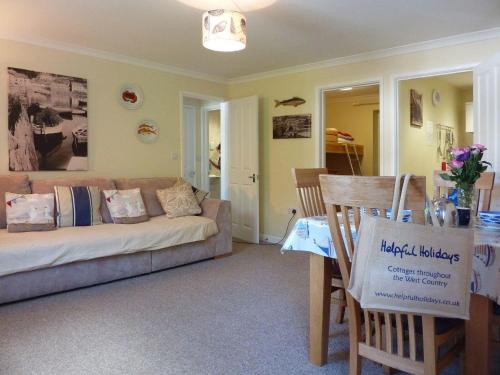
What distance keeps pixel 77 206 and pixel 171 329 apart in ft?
5.81

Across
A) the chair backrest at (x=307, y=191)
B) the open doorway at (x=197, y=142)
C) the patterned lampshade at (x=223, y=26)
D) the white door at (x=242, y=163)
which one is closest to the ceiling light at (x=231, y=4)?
the patterned lampshade at (x=223, y=26)

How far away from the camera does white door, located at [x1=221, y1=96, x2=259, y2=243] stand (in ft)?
16.5

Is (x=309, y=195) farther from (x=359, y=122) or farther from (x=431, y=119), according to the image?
(x=359, y=122)

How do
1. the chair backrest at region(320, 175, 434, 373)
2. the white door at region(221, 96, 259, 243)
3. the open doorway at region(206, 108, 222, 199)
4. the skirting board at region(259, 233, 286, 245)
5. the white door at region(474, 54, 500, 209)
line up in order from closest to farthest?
1. the chair backrest at region(320, 175, 434, 373)
2. the white door at region(474, 54, 500, 209)
3. the white door at region(221, 96, 259, 243)
4. the skirting board at region(259, 233, 286, 245)
5. the open doorway at region(206, 108, 222, 199)

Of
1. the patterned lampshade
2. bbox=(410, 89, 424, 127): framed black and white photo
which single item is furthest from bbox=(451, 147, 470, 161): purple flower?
bbox=(410, 89, 424, 127): framed black and white photo

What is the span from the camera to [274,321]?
99.9 inches

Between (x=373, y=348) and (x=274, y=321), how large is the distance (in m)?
1.03

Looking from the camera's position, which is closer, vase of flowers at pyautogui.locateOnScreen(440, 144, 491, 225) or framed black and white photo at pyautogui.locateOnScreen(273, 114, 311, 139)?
vase of flowers at pyautogui.locateOnScreen(440, 144, 491, 225)

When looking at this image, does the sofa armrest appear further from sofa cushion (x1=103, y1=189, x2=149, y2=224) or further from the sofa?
sofa cushion (x1=103, y1=189, x2=149, y2=224)

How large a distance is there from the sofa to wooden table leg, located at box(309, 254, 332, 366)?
78.6 inches

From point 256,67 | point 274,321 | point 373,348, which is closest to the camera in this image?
point 373,348

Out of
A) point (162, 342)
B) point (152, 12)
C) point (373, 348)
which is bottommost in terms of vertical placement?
point (162, 342)

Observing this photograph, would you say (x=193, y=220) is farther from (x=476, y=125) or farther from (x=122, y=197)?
(x=476, y=125)

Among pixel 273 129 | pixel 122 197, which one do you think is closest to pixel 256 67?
pixel 273 129
